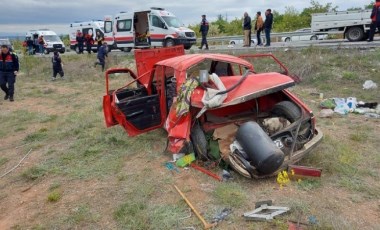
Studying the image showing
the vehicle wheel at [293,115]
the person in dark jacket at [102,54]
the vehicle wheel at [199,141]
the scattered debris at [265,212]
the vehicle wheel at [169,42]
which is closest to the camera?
the scattered debris at [265,212]

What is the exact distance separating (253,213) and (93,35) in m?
24.2

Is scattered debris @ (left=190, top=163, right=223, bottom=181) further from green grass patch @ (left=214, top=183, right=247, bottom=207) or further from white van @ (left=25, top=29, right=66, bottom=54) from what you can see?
white van @ (left=25, top=29, right=66, bottom=54)

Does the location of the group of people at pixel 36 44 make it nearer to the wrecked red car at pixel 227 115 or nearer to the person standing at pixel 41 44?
the person standing at pixel 41 44

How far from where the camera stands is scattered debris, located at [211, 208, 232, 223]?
138 inches

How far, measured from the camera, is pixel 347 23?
45.1 ft

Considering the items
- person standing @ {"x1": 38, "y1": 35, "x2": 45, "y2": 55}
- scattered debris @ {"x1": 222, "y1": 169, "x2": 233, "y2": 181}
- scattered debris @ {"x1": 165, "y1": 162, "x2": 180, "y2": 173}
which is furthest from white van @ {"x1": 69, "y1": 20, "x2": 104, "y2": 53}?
scattered debris @ {"x1": 222, "y1": 169, "x2": 233, "y2": 181}

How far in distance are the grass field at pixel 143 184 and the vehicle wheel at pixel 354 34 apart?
6.48 m

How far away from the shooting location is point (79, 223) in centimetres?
362

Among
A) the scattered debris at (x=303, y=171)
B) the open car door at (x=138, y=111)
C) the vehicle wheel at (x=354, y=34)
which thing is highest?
the vehicle wheel at (x=354, y=34)

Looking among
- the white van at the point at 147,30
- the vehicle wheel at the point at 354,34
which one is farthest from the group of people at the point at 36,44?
the vehicle wheel at the point at 354,34

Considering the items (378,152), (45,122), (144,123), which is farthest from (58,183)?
(378,152)

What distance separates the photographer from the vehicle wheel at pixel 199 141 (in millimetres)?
4656

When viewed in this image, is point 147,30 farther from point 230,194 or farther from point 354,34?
point 230,194

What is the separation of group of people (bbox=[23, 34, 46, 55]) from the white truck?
70.4ft
